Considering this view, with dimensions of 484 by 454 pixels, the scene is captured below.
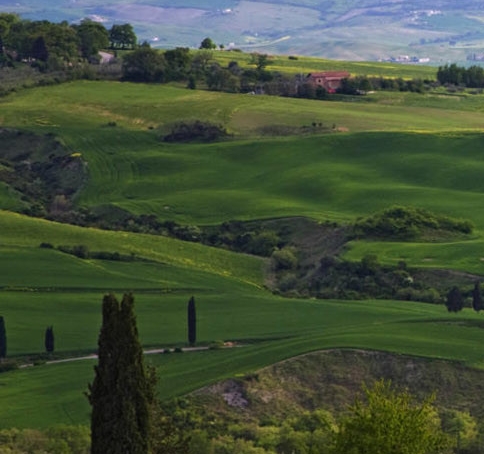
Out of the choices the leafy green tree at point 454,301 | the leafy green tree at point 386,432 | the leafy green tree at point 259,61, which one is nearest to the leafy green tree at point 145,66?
the leafy green tree at point 259,61

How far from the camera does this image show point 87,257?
94.6 m

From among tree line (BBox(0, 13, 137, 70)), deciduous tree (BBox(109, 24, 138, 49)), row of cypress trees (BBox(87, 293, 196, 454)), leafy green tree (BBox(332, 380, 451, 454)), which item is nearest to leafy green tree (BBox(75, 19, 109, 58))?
tree line (BBox(0, 13, 137, 70))

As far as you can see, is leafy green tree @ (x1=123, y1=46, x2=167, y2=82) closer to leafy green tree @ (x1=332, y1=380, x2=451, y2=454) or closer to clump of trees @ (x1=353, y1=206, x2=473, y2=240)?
clump of trees @ (x1=353, y1=206, x2=473, y2=240)

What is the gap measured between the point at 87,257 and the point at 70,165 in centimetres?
3597

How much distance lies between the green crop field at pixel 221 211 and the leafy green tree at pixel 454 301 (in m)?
0.57

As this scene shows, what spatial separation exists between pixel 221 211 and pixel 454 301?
36087 mm

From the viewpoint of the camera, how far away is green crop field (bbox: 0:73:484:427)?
69.6 m

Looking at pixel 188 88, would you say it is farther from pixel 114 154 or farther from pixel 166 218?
pixel 166 218

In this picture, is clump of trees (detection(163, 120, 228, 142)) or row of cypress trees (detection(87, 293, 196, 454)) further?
clump of trees (detection(163, 120, 228, 142))

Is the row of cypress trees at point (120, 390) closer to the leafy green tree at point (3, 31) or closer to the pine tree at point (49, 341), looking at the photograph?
the pine tree at point (49, 341)

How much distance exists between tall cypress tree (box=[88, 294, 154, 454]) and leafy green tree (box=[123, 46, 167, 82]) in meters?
124

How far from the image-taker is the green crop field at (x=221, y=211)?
69.6 metres

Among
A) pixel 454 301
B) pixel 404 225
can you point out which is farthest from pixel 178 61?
pixel 454 301

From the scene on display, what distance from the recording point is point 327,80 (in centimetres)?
16162
